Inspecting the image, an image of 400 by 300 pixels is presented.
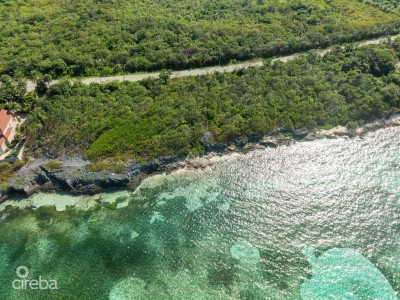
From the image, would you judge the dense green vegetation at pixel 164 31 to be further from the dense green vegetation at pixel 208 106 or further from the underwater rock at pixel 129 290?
the underwater rock at pixel 129 290

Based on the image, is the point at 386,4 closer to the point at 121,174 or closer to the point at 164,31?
the point at 164,31

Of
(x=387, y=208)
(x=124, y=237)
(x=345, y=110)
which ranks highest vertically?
(x=345, y=110)

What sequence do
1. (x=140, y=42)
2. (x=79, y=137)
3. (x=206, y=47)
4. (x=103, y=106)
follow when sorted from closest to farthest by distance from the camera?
(x=79, y=137), (x=103, y=106), (x=206, y=47), (x=140, y=42)

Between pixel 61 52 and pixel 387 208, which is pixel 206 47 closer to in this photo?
pixel 61 52

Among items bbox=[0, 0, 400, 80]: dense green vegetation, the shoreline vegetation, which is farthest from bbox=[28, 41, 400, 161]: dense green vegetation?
bbox=[0, 0, 400, 80]: dense green vegetation

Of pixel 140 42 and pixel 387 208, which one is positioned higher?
pixel 140 42

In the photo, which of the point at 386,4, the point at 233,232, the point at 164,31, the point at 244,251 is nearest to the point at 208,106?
the point at 233,232

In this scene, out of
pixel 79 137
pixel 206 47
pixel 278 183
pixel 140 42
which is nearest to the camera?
pixel 278 183


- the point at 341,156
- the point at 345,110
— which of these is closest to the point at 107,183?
the point at 341,156
